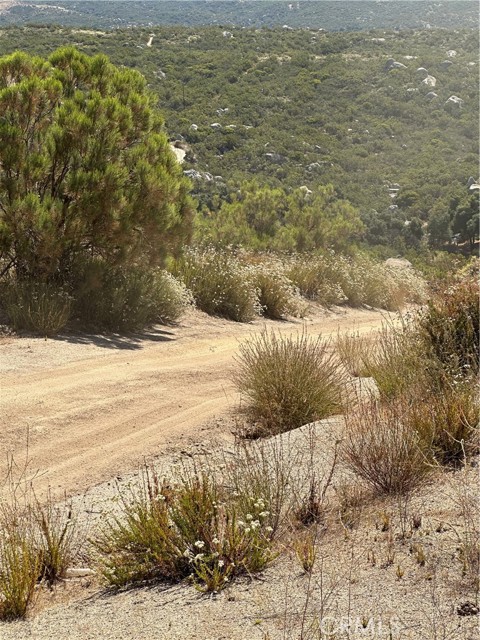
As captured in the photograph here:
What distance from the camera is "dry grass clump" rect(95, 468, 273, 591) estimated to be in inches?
167

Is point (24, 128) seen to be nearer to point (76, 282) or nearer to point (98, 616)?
point (76, 282)

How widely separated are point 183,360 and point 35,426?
10.5 ft

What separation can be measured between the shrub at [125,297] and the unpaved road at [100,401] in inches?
22.7

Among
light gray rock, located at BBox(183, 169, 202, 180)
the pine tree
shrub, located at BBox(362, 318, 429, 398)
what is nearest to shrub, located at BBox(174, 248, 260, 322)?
the pine tree

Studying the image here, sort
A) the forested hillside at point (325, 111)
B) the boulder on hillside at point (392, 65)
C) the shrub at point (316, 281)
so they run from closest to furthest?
1. the shrub at point (316, 281)
2. the forested hillside at point (325, 111)
3. the boulder on hillside at point (392, 65)

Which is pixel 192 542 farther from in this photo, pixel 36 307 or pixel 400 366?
pixel 36 307

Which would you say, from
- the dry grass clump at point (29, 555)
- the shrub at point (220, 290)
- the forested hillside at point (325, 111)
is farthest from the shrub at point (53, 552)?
the forested hillside at point (325, 111)

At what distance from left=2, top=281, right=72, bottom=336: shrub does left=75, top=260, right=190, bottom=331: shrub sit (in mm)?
515

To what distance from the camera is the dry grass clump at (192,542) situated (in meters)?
4.24

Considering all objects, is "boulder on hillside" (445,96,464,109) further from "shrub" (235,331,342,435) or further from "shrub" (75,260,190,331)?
"shrub" (235,331,342,435)

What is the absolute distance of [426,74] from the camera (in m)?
65.9

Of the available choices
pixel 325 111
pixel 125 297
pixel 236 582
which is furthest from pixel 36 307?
pixel 325 111

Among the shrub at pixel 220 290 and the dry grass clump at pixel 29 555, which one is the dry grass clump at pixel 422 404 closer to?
the dry grass clump at pixel 29 555

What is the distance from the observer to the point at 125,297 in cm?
1180
